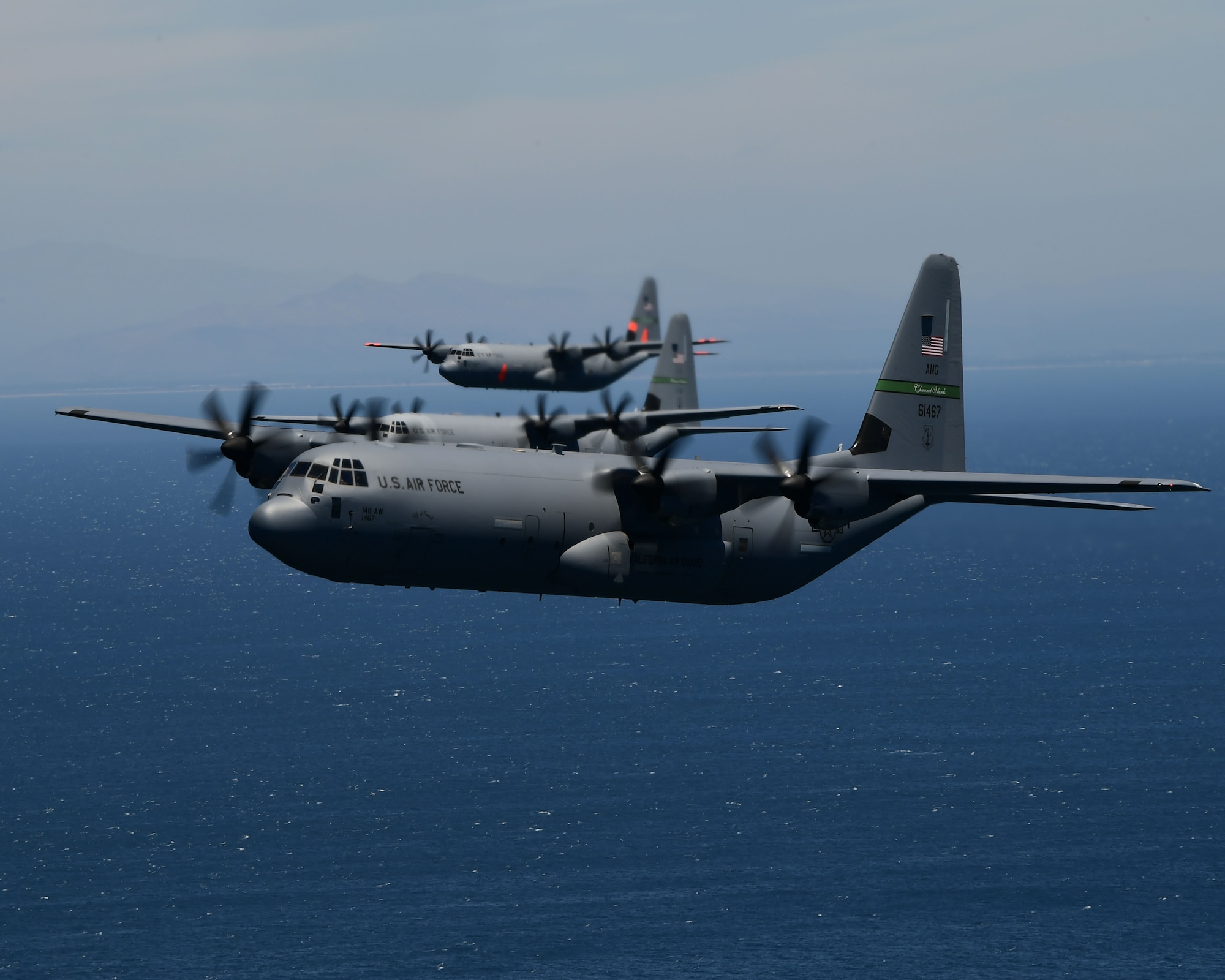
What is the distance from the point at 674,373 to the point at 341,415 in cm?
5565

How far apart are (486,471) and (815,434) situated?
989 cm

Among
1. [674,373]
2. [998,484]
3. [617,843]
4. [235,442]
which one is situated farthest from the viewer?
[617,843]

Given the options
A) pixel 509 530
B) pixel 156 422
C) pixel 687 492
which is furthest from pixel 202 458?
pixel 687 492

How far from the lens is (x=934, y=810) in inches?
6772

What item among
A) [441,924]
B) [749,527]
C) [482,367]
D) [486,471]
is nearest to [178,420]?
[486,471]

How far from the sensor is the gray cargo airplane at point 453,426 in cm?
4556

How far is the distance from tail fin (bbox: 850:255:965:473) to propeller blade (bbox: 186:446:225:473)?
2269 cm

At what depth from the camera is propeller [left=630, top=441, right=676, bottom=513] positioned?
40156mm

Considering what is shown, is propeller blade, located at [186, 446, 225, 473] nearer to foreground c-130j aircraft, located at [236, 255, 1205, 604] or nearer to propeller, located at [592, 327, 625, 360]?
foreground c-130j aircraft, located at [236, 255, 1205, 604]

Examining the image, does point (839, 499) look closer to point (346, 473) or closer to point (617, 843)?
point (346, 473)

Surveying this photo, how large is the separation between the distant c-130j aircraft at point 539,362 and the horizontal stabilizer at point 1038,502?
270ft

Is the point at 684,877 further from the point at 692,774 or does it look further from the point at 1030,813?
the point at 1030,813

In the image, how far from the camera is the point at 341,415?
65000 mm

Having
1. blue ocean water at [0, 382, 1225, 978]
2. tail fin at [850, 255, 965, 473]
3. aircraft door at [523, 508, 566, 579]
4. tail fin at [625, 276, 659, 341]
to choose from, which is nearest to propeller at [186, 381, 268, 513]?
aircraft door at [523, 508, 566, 579]
